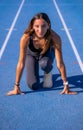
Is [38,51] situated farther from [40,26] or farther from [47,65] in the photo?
[40,26]

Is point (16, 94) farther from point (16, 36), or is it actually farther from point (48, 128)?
point (16, 36)

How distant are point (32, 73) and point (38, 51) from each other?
43 centimetres

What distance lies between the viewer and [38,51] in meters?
6.11

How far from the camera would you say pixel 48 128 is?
4.77 m

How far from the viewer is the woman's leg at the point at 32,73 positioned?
239 inches

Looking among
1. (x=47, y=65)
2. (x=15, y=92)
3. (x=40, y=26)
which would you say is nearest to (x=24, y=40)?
(x=40, y=26)

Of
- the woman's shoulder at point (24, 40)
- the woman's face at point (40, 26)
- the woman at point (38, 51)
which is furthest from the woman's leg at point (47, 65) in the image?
the woman's face at point (40, 26)

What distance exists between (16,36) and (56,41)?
14.9 ft

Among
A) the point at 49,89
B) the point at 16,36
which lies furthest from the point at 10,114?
the point at 16,36

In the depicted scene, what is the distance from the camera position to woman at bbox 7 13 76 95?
5.53m

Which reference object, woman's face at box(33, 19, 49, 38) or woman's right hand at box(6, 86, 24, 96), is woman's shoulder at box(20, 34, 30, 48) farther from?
woman's right hand at box(6, 86, 24, 96)

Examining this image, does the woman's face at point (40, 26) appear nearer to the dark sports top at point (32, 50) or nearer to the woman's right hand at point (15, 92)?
the dark sports top at point (32, 50)

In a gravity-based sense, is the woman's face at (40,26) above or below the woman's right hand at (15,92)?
above

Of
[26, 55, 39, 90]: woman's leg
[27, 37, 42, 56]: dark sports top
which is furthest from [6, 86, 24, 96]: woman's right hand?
[27, 37, 42, 56]: dark sports top
